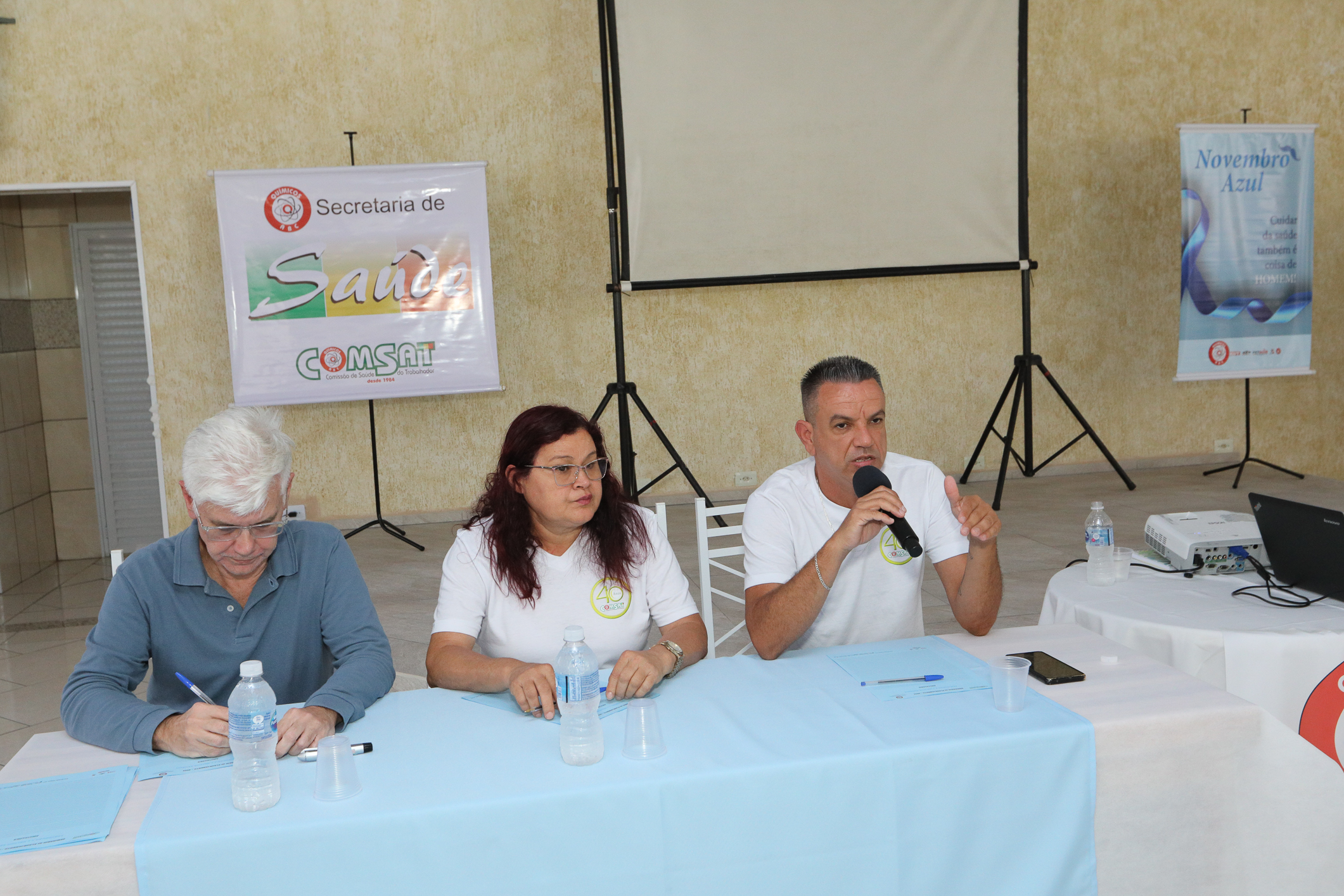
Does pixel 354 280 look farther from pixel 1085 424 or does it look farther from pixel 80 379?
pixel 1085 424

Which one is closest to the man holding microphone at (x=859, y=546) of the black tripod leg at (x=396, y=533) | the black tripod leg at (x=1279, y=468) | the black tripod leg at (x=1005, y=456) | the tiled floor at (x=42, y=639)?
the tiled floor at (x=42, y=639)

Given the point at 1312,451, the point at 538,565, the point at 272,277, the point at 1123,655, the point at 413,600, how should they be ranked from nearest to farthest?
the point at 1123,655, the point at 538,565, the point at 413,600, the point at 272,277, the point at 1312,451

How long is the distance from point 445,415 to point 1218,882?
5109 millimetres

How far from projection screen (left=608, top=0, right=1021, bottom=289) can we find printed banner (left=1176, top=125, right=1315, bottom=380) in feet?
3.28

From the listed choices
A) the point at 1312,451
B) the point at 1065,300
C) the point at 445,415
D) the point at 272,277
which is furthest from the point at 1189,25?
the point at 272,277

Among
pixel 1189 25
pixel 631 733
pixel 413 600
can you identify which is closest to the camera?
pixel 631 733

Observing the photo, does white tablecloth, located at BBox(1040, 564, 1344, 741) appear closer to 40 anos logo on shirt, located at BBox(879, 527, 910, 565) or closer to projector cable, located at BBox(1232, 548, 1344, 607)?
projector cable, located at BBox(1232, 548, 1344, 607)

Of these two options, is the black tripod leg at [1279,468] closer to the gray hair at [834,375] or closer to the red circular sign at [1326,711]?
the red circular sign at [1326,711]

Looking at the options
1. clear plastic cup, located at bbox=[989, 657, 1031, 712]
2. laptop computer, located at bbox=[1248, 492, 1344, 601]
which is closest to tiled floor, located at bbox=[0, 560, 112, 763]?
clear plastic cup, located at bbox=[989, 657, 1031, 712]

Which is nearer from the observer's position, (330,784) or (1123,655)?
(330,784)

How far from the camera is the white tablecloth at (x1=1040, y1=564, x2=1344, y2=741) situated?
191 cm

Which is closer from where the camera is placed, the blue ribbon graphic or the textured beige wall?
the textured beige wall

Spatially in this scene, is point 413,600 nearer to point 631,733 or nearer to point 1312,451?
point 631,733

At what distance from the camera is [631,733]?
1452mm
